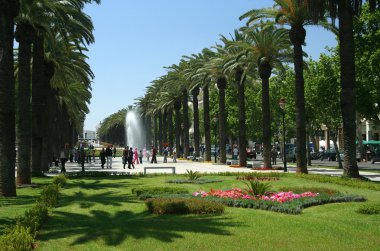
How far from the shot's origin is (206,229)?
9891mm

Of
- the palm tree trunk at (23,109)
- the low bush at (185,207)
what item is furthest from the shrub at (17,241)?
the palm tree trunk at (23,109)

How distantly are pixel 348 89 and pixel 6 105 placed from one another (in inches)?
571

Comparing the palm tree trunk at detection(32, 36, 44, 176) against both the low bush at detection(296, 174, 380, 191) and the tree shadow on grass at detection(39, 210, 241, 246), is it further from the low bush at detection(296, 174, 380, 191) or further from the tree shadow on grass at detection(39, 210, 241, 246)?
the tree shadow on grass at detection(39, 210, 241, 246)

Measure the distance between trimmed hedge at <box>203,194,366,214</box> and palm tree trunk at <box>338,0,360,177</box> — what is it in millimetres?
8439

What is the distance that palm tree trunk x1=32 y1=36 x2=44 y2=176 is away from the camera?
1043 inches

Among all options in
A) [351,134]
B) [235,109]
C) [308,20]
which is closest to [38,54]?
[308,20]

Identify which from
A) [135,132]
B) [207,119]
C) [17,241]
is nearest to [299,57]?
[207,119]

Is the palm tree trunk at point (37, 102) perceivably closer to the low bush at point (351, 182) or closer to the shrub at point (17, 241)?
the low bush at point (351, 182)

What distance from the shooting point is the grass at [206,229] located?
866 centimetres

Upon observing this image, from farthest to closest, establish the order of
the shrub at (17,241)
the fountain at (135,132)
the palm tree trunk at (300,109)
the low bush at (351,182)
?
the fountain at (135,132), the palm tree trunk at (300,109), the low bush at (351,182), the shrub at (17,241)

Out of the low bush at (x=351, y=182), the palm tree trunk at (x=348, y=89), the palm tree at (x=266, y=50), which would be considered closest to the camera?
the low bush at (x=351, y=182)

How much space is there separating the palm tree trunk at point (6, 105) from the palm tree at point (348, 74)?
43.5 feet

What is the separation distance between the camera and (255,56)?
3391 centimetres

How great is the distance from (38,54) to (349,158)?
1684cm
